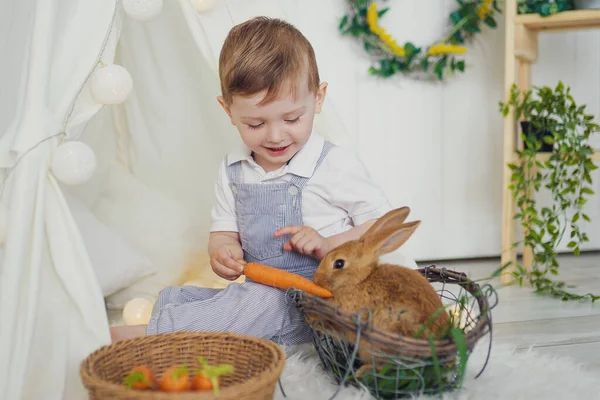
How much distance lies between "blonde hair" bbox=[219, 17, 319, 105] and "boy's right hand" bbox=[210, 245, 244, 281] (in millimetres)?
293

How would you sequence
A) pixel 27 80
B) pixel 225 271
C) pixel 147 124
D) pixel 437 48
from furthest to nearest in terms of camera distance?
1. pixel 437 48
2. pixel 147 124
3. pixel 225 271
4. pixel 27 80

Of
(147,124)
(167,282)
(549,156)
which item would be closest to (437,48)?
(549,156)

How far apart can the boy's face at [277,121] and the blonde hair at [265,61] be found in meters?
0.01

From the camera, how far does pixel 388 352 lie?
3.32 feet

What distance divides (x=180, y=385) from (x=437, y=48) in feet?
5.50

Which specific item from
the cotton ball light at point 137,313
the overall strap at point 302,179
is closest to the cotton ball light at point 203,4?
the overall strap at point 302,179

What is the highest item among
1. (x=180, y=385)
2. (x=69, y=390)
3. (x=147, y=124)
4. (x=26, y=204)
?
(x=147, y=124)

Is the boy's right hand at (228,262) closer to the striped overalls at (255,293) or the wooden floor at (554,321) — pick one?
the striped overalls at (255,293)

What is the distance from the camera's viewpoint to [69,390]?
1.15m

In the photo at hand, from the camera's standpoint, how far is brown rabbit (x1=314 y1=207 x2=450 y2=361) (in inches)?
41.1

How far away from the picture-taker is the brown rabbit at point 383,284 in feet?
3.43

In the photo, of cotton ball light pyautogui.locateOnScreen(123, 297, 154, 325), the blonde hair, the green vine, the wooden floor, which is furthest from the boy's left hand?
the green vine

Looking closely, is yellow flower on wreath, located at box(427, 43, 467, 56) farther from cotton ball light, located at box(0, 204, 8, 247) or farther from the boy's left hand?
cotton ball light, located at box(0, 204, 8, 247)

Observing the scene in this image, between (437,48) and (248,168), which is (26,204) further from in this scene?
(437,48)
